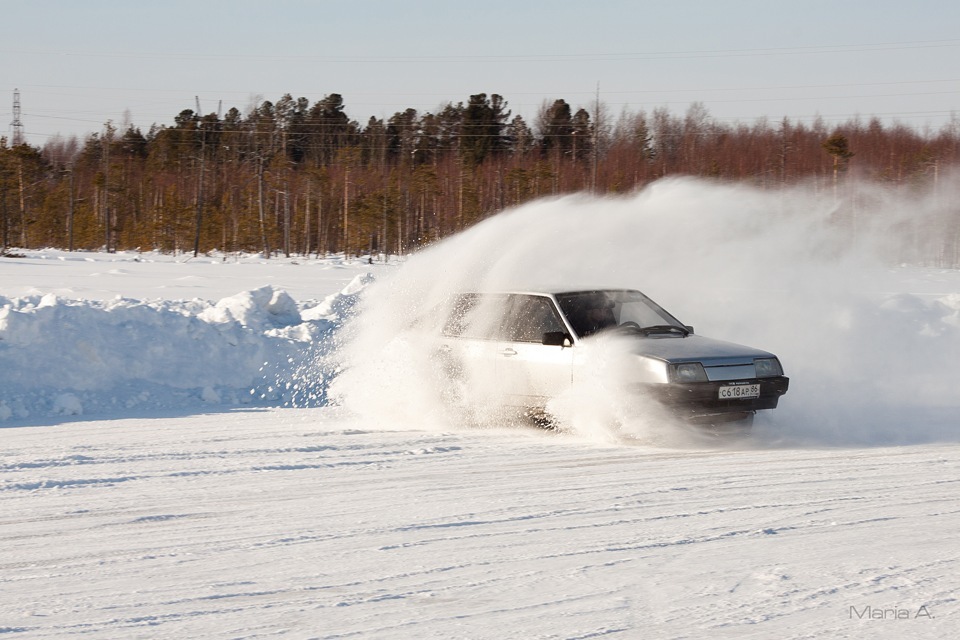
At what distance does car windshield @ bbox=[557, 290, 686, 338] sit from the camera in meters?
9.27

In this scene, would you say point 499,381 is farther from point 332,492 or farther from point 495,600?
point 495,600

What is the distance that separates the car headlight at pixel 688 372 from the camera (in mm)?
8258

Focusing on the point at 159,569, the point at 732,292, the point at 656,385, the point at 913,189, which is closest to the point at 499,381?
the point at 656,385

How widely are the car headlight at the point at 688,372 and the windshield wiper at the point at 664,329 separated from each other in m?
0.93

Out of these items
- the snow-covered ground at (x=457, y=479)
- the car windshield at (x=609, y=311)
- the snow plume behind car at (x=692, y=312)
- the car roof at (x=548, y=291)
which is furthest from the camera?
the car roof at (x=548, y=291)

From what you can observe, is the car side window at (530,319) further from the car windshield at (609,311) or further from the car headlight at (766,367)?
the car headlight at (766,367)

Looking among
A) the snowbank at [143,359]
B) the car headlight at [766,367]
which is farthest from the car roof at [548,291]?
the snowbank at [143,359]

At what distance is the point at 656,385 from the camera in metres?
8.28

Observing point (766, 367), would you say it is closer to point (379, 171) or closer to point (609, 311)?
point (609, 311)

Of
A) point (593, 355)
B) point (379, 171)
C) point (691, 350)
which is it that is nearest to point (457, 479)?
point (593, 355)

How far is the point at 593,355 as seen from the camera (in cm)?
875

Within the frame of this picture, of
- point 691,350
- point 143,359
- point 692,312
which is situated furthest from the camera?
point 692,312

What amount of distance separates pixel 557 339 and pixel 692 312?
736 cm

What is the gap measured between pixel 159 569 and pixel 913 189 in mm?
72161
